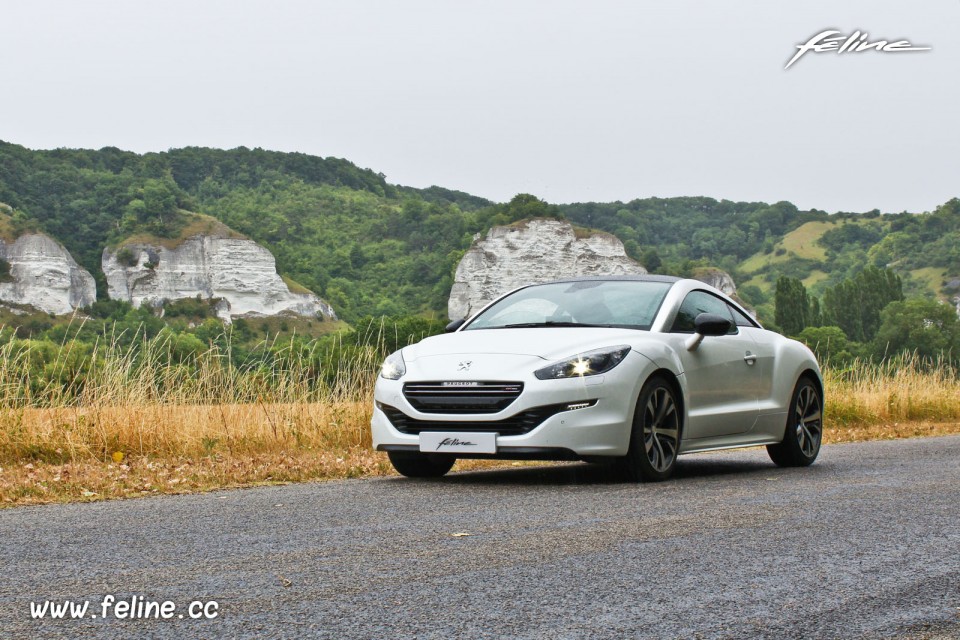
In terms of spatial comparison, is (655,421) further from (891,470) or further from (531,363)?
(891,470)

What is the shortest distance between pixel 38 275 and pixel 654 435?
441 ft

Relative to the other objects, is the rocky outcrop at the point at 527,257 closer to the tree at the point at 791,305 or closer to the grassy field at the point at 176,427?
the tree at the point at 791,305

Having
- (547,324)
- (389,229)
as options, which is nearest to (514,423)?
(547,324)

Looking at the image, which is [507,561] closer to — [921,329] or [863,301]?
[921,329]

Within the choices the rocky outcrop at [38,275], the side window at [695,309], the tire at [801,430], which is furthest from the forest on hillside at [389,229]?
the side window at [695,309]

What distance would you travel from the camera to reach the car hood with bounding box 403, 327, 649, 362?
27.1 feet

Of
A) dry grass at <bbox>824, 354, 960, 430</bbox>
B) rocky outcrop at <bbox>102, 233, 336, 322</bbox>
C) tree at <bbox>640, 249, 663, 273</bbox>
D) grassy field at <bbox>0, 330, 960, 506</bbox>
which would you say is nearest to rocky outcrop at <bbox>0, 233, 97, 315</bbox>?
rocky outcrop at <bbox>102, 233, 336, 322</bbox>

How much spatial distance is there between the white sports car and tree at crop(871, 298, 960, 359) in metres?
102

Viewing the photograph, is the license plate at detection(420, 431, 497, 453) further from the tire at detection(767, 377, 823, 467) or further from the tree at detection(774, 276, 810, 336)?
the tree at detection(774, 276, 810, 336)

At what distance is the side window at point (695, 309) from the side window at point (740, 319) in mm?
67

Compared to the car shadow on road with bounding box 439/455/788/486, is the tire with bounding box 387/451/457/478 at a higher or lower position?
higher

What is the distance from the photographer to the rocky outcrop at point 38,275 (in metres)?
132

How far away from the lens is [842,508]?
22.6 feet

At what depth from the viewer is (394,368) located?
8.59m
